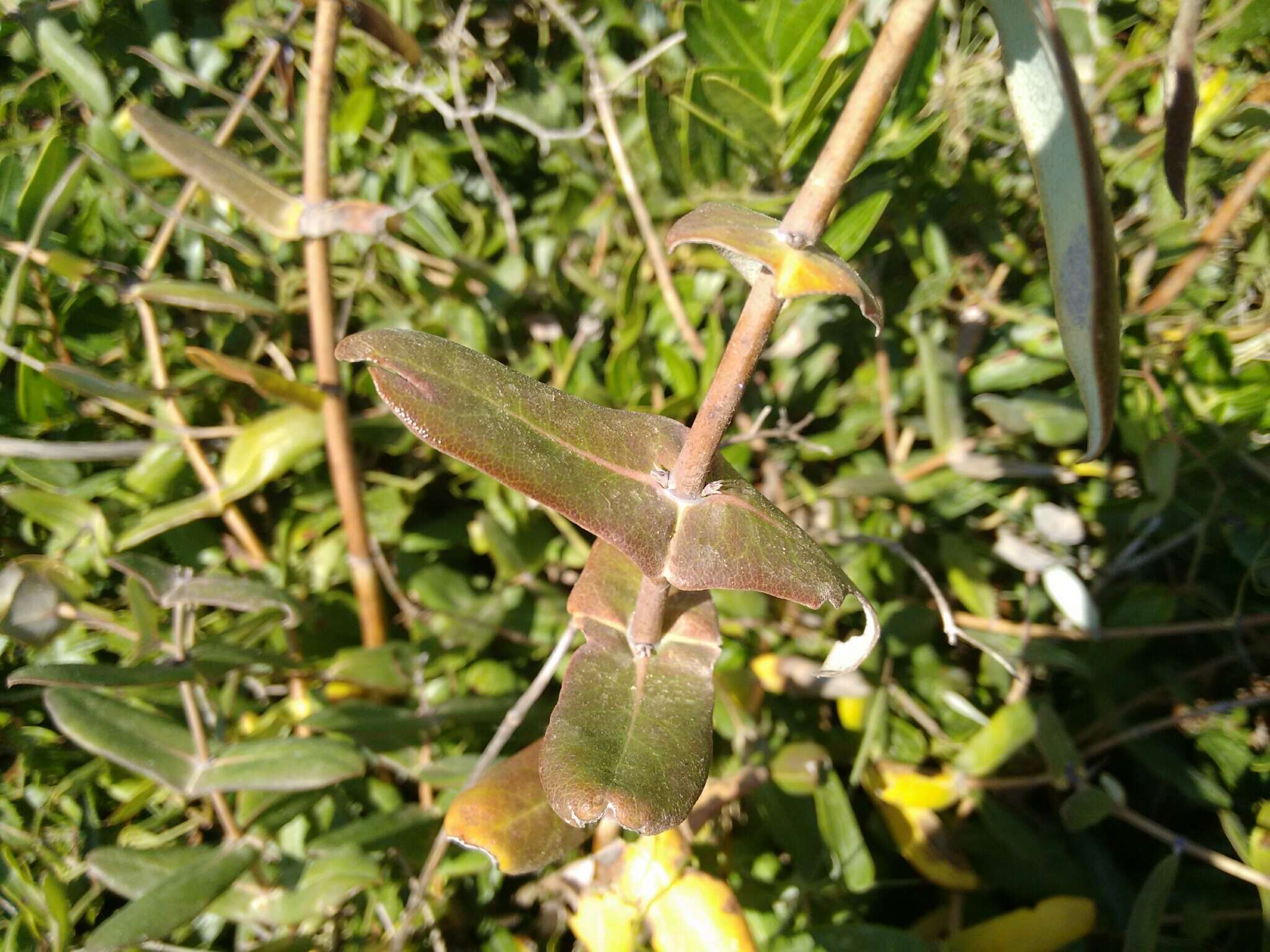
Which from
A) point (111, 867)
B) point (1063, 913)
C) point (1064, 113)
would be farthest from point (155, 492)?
point (1063, 913)

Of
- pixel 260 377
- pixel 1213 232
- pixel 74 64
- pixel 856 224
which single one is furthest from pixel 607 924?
pixel 74 64

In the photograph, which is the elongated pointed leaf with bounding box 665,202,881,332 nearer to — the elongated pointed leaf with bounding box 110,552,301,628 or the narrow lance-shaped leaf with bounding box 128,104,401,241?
the narrow lance-shaped leaf with bounding box 128,104,401,241

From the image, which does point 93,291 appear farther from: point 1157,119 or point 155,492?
point 1157,119

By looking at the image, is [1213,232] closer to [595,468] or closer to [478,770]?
[595,468]

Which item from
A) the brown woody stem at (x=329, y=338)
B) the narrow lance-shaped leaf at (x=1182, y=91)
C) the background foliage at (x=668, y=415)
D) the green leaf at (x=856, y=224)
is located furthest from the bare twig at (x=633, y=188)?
the narrow lance-shaped leaf at (x=1182, y=91)

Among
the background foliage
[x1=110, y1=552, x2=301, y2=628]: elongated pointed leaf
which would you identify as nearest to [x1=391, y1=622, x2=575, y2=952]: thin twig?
the background foliage

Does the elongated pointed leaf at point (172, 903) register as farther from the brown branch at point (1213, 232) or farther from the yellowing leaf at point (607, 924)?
the brown branch at point (1213, 232)
